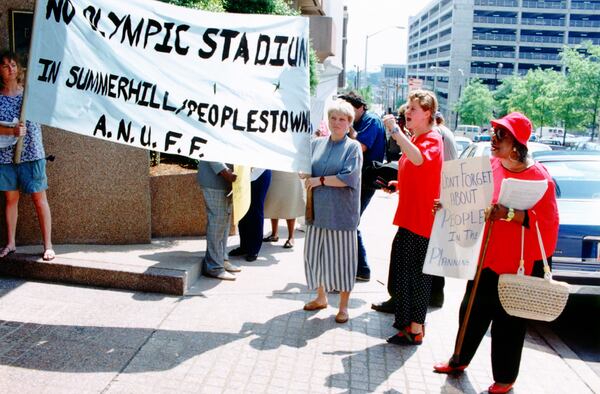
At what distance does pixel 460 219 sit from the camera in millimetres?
4160

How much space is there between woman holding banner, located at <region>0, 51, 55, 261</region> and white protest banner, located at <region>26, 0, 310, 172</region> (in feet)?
3.72

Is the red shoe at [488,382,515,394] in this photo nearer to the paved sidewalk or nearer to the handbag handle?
the paved sidewalk

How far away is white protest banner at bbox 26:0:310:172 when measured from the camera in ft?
14.5

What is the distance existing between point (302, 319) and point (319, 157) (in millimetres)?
1404

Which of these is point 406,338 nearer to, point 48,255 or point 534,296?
point 534,296

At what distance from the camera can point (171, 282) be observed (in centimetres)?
557

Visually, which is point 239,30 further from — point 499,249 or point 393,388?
point 393,388

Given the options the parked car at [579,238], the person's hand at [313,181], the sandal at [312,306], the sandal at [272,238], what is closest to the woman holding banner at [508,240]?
the person's hand at [313,181]

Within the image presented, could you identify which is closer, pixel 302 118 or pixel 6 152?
pixel 302 118

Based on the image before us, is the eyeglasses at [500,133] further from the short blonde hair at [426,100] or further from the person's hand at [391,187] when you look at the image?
the person's hand at [391,187]

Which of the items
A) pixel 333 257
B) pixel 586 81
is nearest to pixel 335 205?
pixel 333 257

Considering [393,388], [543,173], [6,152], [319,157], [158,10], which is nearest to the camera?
[543,173]

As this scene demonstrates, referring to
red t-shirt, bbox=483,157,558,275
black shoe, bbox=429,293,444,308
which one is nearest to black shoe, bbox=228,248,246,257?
Answer: black shoe, bbox=429,293,444,308

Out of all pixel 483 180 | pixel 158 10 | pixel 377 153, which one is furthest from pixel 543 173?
pixel 158 10
